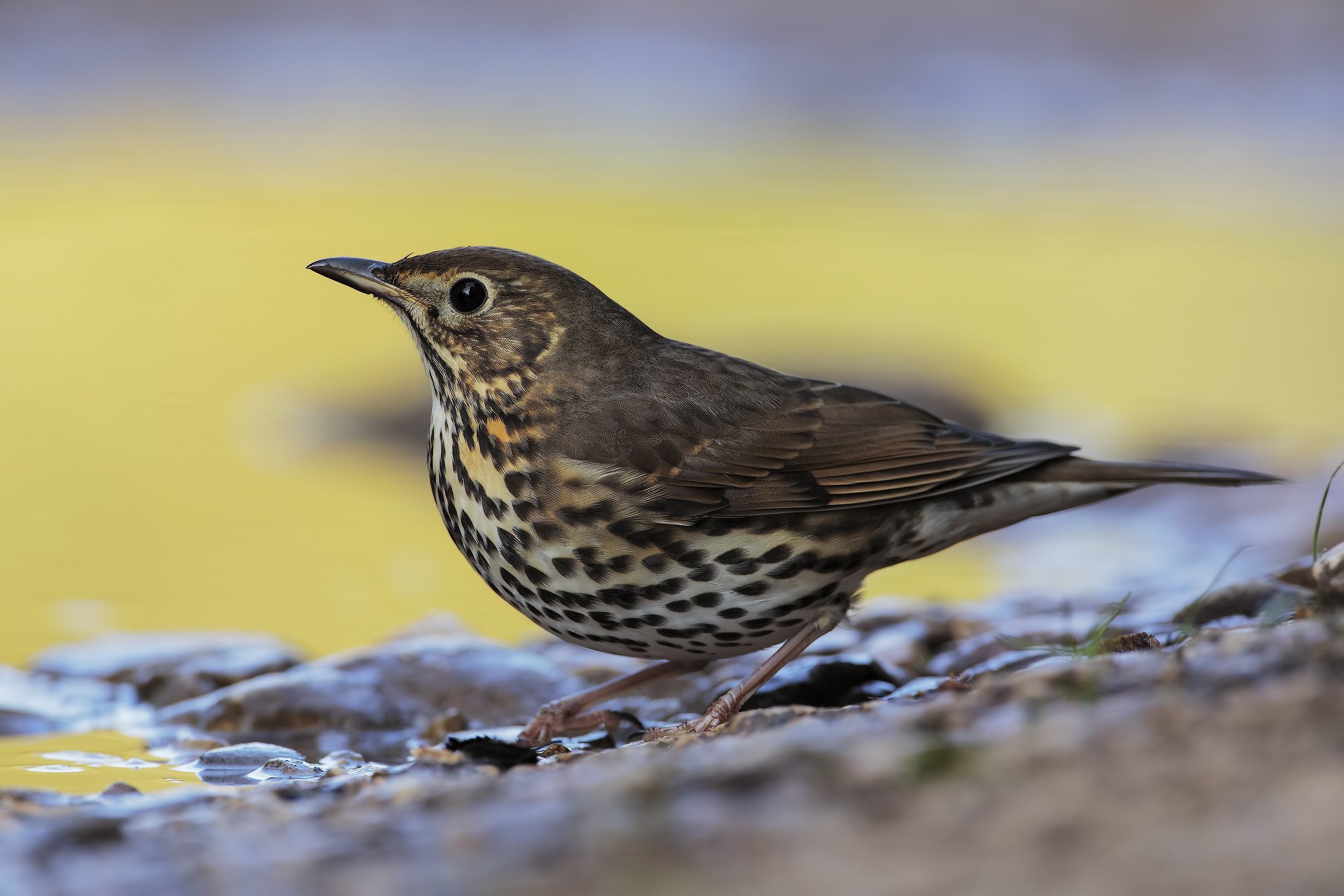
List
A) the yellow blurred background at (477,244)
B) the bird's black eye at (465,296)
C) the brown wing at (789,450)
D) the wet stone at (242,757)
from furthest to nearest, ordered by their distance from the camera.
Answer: the yellow blurred background at (477,244) < the bird's black eye at (465,296) < the wet stone at (242,757) < the brown wing at (789,450)

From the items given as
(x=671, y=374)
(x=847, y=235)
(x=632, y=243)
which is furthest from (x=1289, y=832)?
(x=847, y=235)

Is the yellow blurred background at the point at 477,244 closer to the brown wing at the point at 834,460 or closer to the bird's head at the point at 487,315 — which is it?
the bird's head at the point at 487,315

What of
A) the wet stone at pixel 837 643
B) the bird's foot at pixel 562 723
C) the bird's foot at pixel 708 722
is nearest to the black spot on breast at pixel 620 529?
the bird's foot at pixel 708 722

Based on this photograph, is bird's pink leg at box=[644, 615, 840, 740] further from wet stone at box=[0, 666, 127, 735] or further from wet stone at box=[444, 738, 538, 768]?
wet stone at box=[0, 666, 127, 735]

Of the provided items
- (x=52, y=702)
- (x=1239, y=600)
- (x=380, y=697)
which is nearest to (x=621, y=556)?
(x=380, y=697)

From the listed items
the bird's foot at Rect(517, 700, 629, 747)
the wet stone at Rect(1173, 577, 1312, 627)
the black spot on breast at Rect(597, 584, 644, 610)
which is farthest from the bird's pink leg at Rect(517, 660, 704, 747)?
the wet stone at Rect(1173, 577, 1312, 627)

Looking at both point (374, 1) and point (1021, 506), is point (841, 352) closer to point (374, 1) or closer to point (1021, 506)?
point (1021, 506)
